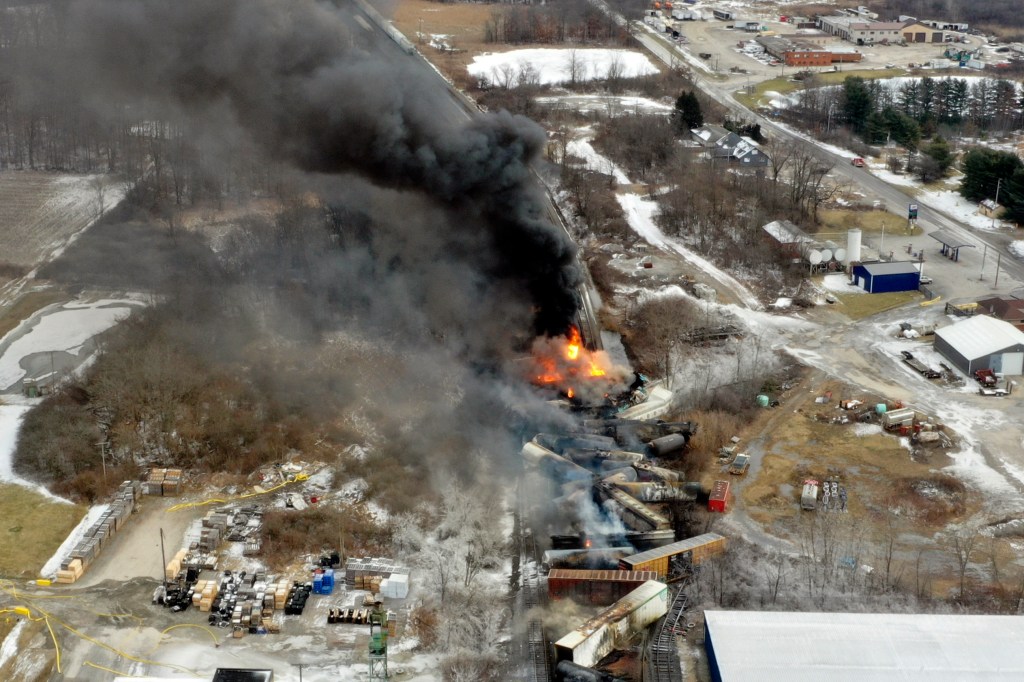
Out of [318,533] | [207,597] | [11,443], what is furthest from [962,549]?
[11,443]

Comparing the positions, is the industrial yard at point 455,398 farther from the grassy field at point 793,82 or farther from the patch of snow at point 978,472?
the grassy field at point 793,82

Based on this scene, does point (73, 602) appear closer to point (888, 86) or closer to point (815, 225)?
point (815, 225)

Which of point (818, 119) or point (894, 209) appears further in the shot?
point (818, 119)

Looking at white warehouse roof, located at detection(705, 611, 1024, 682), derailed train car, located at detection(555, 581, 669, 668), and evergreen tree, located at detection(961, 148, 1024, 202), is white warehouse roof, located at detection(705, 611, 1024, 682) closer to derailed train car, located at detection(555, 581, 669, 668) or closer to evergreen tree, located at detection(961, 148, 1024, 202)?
derailed train car, located at detection(555, 581, 669, 668)

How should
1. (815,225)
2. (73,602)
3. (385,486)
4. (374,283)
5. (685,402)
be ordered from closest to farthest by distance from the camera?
1. (73,602)
2. (385,486)
3. (685,402)
4. (374,283)
5. (815,225)

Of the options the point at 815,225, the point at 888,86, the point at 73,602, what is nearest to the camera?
the point at 73,602

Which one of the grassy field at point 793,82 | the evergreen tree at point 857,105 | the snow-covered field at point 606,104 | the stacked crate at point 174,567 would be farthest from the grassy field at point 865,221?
the stacked crate at point 174,567

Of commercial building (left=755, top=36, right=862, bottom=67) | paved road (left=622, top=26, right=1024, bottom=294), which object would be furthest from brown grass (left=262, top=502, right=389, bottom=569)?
commercial building (left=755, top=36, right=862, bottom=67)

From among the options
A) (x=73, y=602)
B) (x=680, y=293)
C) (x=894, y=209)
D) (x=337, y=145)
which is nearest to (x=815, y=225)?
(x=894, y=209)
